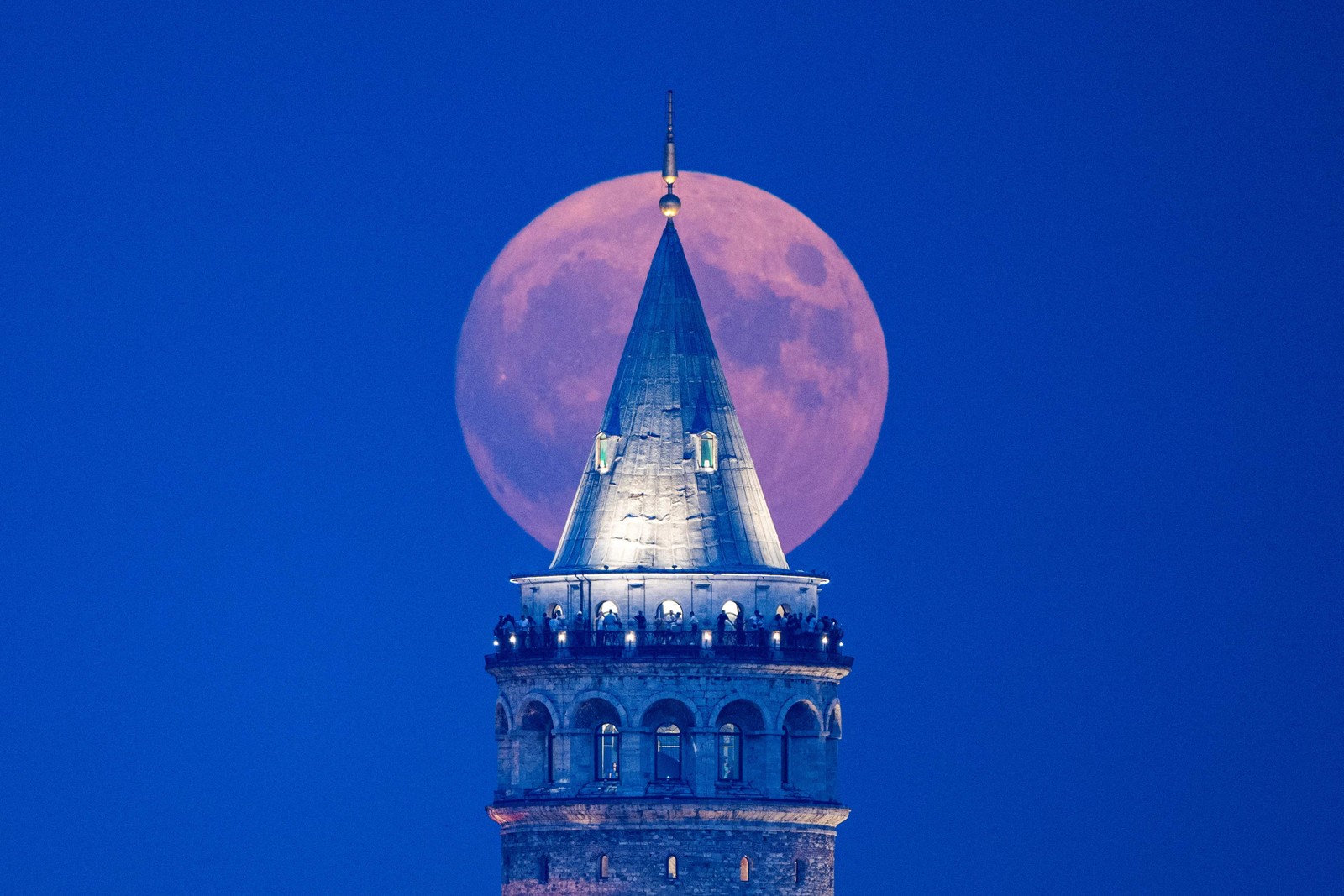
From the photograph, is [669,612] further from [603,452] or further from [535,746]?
[535,746]

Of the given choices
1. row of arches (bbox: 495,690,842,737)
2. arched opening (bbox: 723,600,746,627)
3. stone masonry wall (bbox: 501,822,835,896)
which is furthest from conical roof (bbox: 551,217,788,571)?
stone masonry wall (bbox: 501,822,835,896)

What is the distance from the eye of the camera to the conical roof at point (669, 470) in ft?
589

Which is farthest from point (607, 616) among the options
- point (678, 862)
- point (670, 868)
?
point (670, 868)

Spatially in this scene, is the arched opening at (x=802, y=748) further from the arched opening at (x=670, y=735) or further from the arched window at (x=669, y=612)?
the arched window at (x=669, y=612)

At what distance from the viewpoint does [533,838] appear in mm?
179125

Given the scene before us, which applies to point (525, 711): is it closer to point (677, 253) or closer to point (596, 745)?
point (596, 745)

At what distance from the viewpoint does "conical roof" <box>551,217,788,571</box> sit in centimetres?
17950

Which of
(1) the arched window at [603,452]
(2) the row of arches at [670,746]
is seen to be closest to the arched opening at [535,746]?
(2) the row of arches at [670,746]

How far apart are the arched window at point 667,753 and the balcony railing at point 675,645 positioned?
8.71 ft

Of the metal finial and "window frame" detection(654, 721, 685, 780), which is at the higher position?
the metal finial

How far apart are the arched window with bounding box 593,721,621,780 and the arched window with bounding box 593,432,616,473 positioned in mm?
7859

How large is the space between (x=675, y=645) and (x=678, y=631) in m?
0.56

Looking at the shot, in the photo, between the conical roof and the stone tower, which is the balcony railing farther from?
the conical roof

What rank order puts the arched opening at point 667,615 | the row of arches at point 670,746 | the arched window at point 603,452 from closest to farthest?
1. the row of arches at point 670,746
2. the arched opening at point 667,615
3. the arched window at point 603,452
